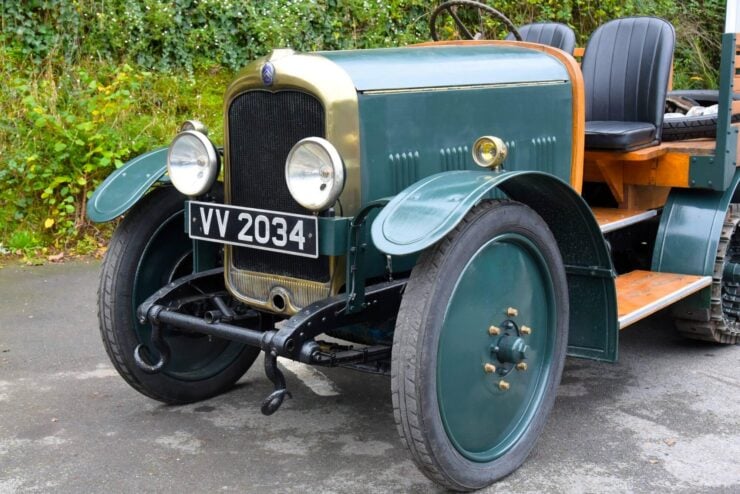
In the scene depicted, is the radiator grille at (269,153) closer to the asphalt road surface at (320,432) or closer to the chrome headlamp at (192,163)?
the chrome headlamp at (192,163)

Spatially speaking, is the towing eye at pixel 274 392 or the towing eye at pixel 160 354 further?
the towing eye at pixel 160 354

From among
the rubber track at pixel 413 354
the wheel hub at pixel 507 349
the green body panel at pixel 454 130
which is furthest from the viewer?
the green body panel at pixel 454 130

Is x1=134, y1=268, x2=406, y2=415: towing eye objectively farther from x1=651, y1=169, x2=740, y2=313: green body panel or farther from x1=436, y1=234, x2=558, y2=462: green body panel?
x1=651, y1=169, x2=740, y2=313: green body panel

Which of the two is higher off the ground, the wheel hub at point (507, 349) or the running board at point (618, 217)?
the running board at point (618, 217)

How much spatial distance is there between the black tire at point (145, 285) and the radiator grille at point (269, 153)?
1.44 ft

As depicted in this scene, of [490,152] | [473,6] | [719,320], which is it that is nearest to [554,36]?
[473,6]

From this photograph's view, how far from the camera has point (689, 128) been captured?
5.02 meters

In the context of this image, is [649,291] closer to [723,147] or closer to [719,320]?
[719,320]

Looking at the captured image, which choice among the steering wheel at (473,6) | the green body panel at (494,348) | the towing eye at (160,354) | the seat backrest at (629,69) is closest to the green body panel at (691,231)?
the seat backrest at (629,69)

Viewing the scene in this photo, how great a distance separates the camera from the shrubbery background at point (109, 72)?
7.10 m

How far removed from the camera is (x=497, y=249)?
3.31 m

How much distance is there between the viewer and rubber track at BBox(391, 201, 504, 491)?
2.97m

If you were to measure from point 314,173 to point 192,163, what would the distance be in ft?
2.04

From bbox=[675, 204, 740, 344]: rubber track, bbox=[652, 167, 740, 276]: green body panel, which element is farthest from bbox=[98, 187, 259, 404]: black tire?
bbox=[675, 204, 740, 344]: rubber track
